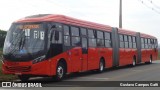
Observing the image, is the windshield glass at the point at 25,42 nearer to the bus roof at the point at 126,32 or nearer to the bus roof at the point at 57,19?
the bus roof at the point at 57,19

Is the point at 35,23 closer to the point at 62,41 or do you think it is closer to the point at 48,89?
the point at 62,41

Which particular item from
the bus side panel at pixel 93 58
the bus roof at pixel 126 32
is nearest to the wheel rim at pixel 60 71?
the bus side panel at pixel 93 58

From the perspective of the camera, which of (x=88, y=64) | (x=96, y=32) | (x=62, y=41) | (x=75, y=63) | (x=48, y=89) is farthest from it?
(x=96, y=32)

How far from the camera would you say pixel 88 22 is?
2189 centimetres

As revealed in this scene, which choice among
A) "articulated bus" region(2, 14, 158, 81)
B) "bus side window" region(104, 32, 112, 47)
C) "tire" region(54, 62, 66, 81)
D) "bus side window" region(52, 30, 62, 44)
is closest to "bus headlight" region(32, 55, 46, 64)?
"articulated bus" region(2, 14, 158, 81)

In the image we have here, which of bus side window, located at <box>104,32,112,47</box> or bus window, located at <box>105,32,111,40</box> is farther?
bus window, located at <box>105,32,111,40</box>

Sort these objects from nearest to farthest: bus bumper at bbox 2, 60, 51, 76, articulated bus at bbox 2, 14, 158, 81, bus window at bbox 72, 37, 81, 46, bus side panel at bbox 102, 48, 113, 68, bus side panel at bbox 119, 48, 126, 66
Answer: bus bumper at bbox 2, 60, 51, 76
articulated bus at bbox 2, 14, 158, 81
bus window at bbox 72, 37, 81, 46
bus side panel at bbox 102, 48, 113, 68
bus side panel at bbox 119, 48, 126, 66

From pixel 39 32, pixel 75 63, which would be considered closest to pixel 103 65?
pixel 75 63

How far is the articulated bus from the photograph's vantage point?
16.3 m

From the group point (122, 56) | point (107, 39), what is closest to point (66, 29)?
point (107, 39)

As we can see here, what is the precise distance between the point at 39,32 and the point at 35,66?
1.54 m

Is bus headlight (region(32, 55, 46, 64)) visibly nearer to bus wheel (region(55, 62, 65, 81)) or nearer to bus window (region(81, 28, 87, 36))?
bus wheel (region(55, 62, 65, 81))

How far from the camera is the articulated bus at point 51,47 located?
53.4 ft

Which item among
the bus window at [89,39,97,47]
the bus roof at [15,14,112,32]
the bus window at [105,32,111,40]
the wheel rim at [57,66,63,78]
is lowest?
the wheel rim at [57,66,63,78]
